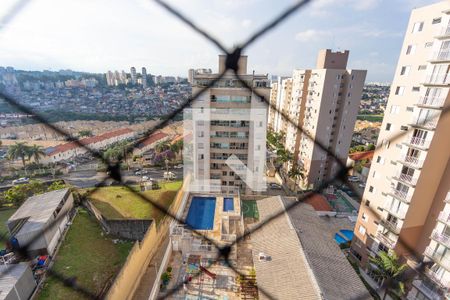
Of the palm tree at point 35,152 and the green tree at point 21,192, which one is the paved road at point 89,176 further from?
the green tree at point 21,192

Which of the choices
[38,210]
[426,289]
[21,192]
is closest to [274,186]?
[426,289]

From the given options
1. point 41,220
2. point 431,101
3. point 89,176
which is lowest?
point 89,176

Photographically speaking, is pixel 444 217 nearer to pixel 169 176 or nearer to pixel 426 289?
pixel 426 289

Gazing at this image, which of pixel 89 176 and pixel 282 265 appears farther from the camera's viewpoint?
pixel 89 176

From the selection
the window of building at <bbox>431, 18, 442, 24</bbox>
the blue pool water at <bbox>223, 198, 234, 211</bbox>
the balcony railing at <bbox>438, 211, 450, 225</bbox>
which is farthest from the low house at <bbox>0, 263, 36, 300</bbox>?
the window of building at <bbox>431, 18, 442, 24</bbox>

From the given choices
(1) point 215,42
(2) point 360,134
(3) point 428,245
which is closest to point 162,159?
(3) point 428,245

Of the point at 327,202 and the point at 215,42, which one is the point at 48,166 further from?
the point at 215,42

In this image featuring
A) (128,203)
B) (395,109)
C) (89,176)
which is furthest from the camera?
(89,176)

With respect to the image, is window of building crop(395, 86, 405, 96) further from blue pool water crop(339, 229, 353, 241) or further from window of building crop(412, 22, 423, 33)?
blue pool water crop(339, 229, 353, 241)
